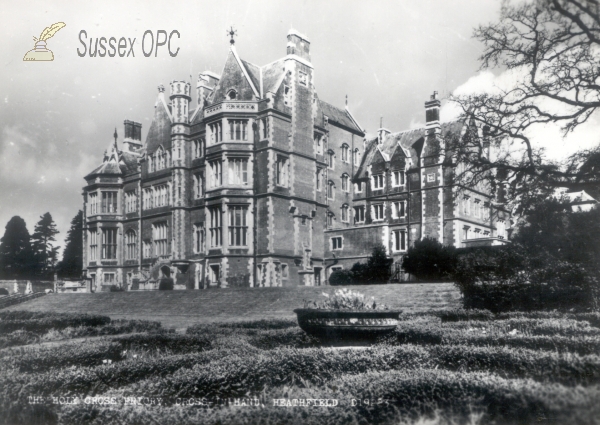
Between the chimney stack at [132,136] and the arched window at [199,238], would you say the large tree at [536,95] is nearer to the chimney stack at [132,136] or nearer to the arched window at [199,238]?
the arched window at [199,238]

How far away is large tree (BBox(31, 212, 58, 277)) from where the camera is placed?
23.2 m

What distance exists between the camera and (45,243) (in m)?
30.3

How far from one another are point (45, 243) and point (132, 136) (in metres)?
19.8

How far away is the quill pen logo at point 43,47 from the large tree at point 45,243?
9.41m

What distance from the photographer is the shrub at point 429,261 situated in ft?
93.2

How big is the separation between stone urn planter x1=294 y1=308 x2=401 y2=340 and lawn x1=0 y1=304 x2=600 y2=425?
1.58 metres

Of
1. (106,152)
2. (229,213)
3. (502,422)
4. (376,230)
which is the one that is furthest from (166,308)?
(106,152)

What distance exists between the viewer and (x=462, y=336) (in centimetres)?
1088

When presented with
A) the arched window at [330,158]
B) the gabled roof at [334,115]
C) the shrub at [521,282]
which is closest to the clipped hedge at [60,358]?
the shrub at [521,282]

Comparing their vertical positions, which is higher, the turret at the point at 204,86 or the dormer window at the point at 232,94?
the turret at the point at 204,86

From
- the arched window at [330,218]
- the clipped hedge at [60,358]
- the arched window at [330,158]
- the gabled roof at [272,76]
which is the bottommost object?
the clipped hedge at [60,358]

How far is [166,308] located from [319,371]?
17.9m

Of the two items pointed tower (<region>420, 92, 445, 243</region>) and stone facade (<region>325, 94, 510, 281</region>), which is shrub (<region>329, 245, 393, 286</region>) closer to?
stone facade (<region>325, 94, 510, 281</region>)

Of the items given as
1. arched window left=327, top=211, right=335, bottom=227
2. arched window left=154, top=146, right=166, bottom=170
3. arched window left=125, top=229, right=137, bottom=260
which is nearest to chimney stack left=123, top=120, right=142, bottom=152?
arched window left=154, top=146, right=166, bottom=170
